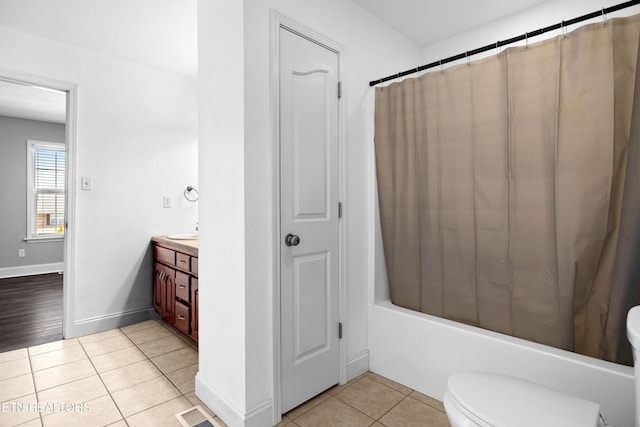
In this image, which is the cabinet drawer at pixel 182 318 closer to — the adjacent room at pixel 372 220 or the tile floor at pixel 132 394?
the adjacent room at pixel 372 220

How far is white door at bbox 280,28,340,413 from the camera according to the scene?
1.74 metres

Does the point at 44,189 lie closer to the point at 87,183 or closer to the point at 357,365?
the point at 87,183

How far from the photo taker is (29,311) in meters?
3.43

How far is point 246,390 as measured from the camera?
62.0 inches

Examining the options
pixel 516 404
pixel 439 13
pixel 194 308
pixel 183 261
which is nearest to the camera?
pixel 516 404

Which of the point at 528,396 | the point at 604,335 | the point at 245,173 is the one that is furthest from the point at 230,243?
the point at 604,335

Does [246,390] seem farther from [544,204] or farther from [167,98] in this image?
[167,98]

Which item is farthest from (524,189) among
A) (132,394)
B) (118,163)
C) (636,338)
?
(118,163)

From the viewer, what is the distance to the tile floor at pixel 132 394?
5.59 ft

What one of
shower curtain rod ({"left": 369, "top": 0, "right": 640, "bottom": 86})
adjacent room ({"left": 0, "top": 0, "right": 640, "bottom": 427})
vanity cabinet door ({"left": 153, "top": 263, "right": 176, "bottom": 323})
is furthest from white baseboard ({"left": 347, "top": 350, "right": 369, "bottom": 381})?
shower curtain rod ({"left": 369, "top": 0, "right": 640, "bottom": 86})

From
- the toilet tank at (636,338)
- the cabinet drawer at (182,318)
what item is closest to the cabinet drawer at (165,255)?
the cabinet drawer at (182,318)

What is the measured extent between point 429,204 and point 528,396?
43.0 inches

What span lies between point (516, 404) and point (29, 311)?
14.0ft

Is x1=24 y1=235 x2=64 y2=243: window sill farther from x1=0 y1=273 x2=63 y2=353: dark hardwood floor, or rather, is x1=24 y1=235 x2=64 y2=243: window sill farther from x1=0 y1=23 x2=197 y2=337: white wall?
x1=0 y1=23 x2=197 y2=337: white wall
